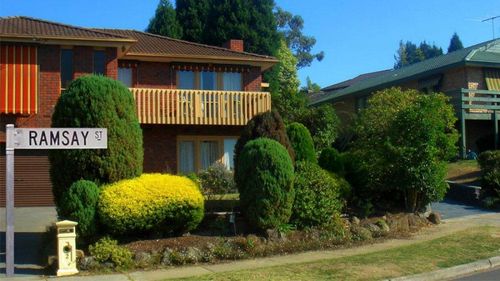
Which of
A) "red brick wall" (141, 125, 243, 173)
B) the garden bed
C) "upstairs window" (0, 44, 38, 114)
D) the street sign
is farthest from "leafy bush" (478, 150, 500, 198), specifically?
"upstairs window" (0, 44, 38, 114)

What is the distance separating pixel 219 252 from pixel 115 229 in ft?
6.49

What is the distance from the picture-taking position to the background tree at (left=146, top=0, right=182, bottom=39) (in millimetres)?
39312

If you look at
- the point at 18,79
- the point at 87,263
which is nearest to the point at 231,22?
the point at 18,79

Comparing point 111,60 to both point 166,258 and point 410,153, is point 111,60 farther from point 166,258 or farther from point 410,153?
point 166,258

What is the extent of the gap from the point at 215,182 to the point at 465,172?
1072 centimetres

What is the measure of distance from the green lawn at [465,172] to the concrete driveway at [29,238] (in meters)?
13.7

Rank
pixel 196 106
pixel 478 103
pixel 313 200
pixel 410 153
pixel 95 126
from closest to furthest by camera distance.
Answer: pixel 95 126, pixel 313 200, pixel 410 153, pixel 196 106, pixel 478 103

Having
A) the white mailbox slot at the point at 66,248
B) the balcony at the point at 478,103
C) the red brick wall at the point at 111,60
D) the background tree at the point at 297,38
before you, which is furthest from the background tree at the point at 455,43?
the white mailbox slot at the point at 66,248

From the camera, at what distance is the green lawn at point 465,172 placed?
21.1 m

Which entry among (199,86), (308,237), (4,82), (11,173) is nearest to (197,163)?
(199,86)

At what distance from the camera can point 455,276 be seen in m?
10.3

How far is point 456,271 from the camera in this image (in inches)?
410

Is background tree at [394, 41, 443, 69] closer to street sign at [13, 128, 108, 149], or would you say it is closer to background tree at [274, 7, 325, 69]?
background tree at [274, 7, 325, 69]

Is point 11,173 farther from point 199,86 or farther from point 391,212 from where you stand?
point 199,86
